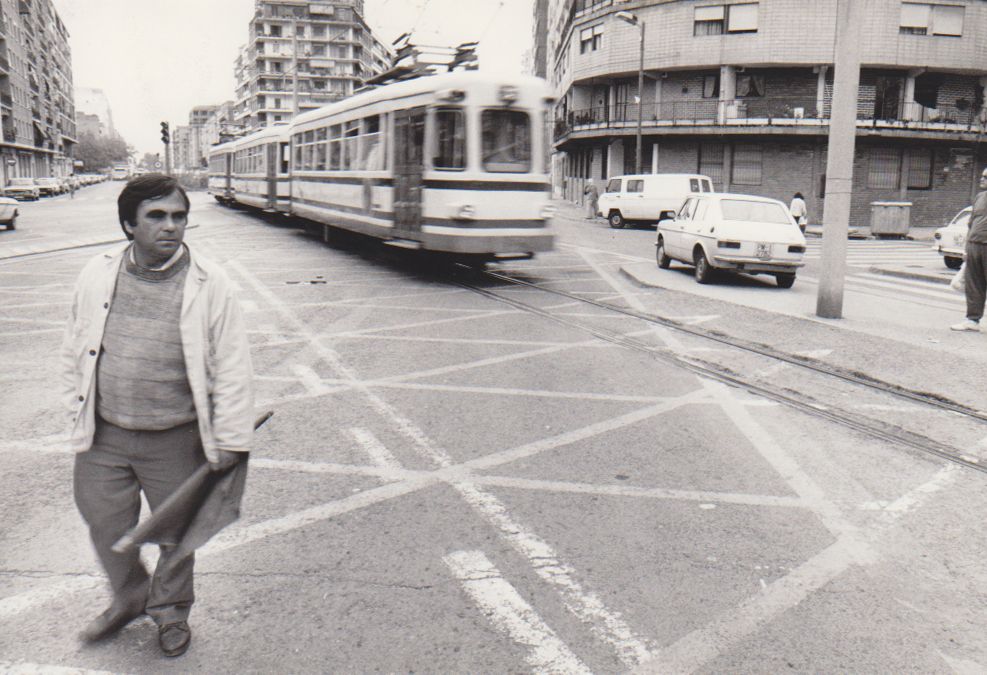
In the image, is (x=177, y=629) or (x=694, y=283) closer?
(x=177, y=629)

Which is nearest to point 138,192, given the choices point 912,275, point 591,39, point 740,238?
point 740,238

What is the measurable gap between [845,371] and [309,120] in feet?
51.5

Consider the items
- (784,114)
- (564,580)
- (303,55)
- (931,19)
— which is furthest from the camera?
(303,55)

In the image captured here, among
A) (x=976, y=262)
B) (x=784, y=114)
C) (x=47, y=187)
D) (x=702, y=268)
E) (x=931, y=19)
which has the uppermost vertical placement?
(x=931, y=19)

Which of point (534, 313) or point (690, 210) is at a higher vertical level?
point (690, 210)

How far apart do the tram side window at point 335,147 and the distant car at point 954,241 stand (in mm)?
12935

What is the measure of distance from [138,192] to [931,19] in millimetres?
43896

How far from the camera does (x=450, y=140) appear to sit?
43.4 ft

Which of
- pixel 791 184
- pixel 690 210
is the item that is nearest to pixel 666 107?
pixel 791 184

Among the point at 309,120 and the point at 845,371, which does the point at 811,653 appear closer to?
the point at 845,371

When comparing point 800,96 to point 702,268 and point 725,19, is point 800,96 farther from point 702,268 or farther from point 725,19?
point 702,268

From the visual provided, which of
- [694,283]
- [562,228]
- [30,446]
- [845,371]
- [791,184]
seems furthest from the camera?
[791,184]

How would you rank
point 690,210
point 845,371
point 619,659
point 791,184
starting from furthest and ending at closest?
point 791,184 < point 690,210 < point 845,371 < point 619,659

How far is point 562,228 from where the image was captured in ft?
102
